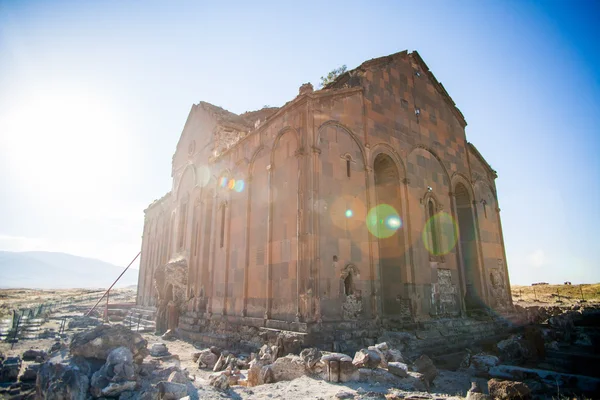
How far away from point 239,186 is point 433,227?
25.1ft

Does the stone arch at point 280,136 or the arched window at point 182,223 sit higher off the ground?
the stone arch at point 280,136

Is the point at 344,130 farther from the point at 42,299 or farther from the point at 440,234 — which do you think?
the point at 42,299

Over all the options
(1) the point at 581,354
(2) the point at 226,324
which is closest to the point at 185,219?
(2) the point at 226,324

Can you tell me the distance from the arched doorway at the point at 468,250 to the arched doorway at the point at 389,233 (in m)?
3.49

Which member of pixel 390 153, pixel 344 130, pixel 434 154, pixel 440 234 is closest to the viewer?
pixel 344 130

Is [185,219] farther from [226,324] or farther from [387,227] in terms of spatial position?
[387,227]

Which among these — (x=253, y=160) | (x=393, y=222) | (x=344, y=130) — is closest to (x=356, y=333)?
(x=393, y=222)

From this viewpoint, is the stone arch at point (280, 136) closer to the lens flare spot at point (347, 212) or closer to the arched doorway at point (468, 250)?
the lens flare spot at point (347, 212)

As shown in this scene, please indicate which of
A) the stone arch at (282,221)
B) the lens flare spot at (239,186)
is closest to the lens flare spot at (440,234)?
the stone arch at (282,221)

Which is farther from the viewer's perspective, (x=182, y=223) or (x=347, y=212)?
(x=182, y=223)

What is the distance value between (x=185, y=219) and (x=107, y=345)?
1302 centimetres

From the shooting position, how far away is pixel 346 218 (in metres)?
9.34

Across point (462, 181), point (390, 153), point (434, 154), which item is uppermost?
point (434, 154)

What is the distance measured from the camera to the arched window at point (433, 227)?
11742 mm
